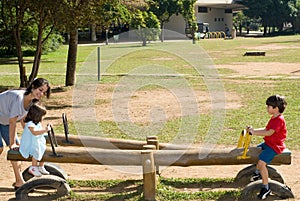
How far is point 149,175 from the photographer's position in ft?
19.7

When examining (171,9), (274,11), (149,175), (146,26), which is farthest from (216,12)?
(149,175)

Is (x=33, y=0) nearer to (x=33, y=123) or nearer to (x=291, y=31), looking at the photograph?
(x=33, y=123)

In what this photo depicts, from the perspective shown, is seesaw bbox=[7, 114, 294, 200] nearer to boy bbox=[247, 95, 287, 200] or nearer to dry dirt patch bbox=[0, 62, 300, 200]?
boy bbox=[247, 95, 287, 200]

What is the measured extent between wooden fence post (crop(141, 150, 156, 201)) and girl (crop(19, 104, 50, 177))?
3.58 feet

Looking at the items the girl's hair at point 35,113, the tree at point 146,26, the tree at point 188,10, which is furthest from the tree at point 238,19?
the girl's hair at point 35,113

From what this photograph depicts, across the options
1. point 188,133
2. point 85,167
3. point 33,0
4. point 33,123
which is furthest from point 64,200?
point 33,0

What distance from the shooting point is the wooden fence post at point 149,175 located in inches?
236

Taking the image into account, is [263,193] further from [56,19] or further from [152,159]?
[56,19]

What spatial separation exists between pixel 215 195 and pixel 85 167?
2333 mm

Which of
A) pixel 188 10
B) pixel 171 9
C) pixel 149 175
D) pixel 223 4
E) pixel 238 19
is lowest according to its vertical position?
pixel 149 175

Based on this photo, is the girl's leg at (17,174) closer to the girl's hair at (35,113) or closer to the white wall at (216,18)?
the girl's hair at (35,113)

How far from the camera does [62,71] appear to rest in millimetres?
24922

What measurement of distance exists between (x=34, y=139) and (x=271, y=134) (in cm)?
261

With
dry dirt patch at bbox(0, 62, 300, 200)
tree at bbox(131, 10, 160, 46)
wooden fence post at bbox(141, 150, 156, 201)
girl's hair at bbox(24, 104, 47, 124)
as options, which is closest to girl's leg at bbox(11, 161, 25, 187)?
dry dirt patch at bbox(0, 62, 300, 200)
